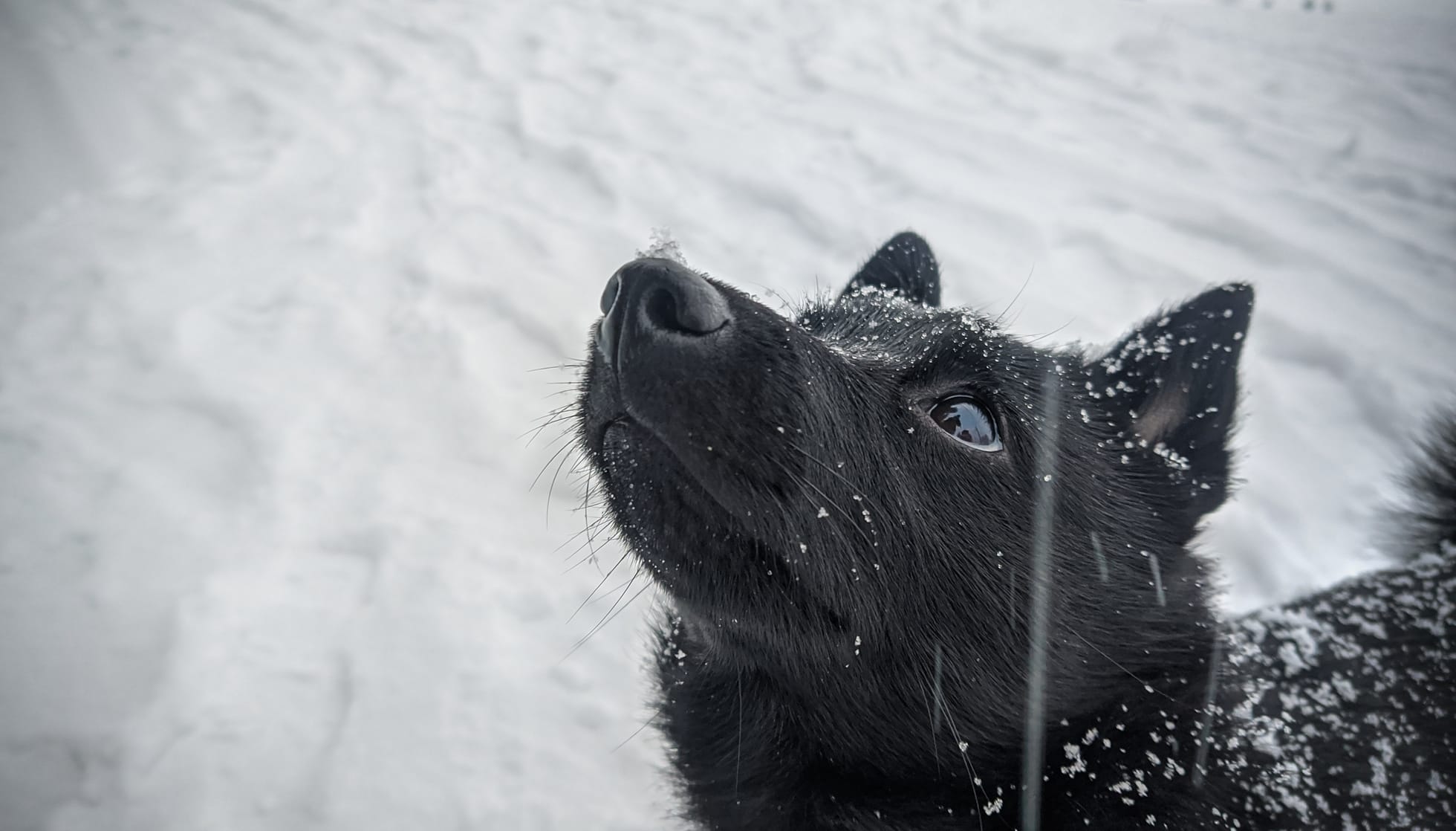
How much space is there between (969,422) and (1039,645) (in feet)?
1.48

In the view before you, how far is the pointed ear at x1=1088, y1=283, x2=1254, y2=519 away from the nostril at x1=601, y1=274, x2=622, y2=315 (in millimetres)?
1156

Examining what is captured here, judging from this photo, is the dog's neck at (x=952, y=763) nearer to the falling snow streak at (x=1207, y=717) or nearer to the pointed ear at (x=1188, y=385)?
the falling snow streak at (x=1207, y=717)

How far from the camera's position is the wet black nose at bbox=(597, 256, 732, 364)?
3.62 ft

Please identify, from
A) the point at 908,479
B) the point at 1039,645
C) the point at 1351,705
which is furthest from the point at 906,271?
the point at 1351,705

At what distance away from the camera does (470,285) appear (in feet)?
11.8

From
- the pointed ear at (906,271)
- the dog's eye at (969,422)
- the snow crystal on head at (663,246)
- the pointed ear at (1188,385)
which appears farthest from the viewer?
the pointed ear at (906,271)

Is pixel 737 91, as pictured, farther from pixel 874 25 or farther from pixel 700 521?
pixel 700 521

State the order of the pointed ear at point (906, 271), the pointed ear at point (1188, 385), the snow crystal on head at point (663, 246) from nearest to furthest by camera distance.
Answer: the snow crystal on head at point (663, 246)
the pointed ear at point (1188, 385)
the pointed ear at point (906, 271)

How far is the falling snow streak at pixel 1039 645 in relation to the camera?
1418mm

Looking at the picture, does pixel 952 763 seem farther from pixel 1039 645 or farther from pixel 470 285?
pixel 470 285

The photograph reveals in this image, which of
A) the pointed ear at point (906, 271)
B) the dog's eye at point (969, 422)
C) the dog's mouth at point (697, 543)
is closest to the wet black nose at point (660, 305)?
the dog's mouth at point (697, 543)

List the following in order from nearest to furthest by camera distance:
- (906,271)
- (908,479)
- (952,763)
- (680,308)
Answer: (680,308) < (908,479) < (952,763) < (906,271)

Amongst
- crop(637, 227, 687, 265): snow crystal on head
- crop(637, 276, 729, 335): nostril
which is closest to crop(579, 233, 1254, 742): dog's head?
crop(637, 276, 729, 335): nostril

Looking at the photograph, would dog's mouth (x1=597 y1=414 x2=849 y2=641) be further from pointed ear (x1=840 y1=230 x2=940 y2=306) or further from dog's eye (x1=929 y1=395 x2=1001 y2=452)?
pointed ear (x1=840 y1=230 x2=940 y2=306)
